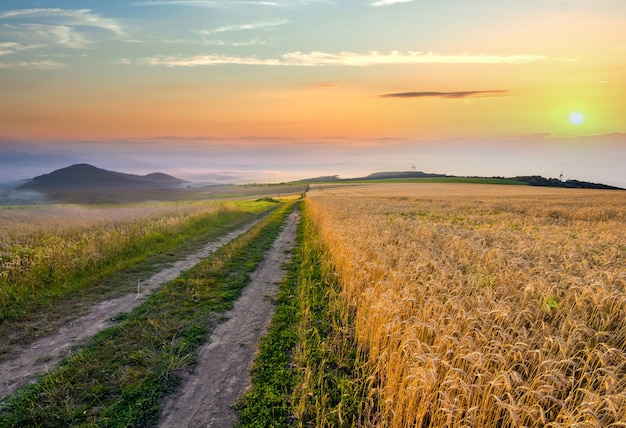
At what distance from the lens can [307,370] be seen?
234 inches

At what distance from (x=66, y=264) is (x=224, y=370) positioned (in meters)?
9.61

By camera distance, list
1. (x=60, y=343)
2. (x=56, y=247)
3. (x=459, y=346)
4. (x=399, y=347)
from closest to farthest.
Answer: (x=459, y=346) < (x=399, y=347) < (x=60, y=343) < (x=56, y=247)

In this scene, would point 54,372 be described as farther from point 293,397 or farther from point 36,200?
point 36,200

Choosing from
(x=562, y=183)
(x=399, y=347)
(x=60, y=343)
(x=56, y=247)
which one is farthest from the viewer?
(x=562, y=183)

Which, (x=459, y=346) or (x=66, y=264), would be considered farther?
(x=66, y=264)

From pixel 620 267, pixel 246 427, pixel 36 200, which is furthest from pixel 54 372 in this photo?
pixel 36 200

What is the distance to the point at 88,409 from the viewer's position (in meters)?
5.12

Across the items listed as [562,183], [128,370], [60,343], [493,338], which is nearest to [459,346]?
[493,338]

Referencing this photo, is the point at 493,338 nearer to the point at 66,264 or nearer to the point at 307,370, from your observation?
the point at 307,370

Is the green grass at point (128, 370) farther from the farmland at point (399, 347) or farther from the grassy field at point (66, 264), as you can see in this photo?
the grassy field at point (66, 264)

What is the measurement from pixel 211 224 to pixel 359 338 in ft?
76.7

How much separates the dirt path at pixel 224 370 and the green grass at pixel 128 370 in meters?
0.28

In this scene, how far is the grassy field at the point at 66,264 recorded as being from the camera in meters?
8.69

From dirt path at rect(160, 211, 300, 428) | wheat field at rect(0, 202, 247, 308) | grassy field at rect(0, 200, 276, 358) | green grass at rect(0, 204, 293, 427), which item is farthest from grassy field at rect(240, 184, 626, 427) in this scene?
wheat field at rect(0, 202, 247, 308)
